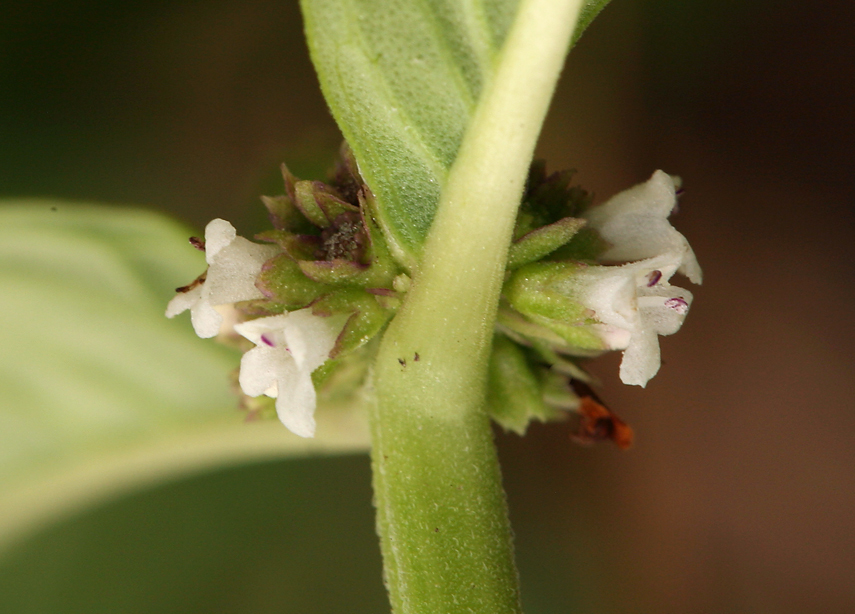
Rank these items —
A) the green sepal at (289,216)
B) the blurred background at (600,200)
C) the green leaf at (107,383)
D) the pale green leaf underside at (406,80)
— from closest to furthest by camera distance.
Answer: the pale green leaf underside at (406,80), the green sepal at (289,216), the green leaf at (107,383), the blurred background at (600,200)

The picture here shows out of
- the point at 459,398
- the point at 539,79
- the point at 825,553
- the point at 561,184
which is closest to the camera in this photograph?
the point at 539,79

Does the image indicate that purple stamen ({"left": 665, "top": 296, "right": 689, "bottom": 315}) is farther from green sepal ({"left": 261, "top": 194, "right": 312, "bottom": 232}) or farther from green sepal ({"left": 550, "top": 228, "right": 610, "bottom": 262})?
green sepal ({"left": 261, "top": 194, "right": 312, "bottom": 232})

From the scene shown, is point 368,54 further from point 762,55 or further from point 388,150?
point 762,55

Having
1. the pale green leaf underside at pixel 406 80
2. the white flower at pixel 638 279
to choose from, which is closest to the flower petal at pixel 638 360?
the white flower at pixel 638 279

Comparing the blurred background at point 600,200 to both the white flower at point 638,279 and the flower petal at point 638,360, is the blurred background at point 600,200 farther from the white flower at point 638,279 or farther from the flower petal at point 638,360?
the flower petal at point 638,360

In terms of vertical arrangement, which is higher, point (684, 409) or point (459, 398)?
point (684, 409)

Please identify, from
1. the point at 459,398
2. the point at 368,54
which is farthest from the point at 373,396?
the point at 368,54
